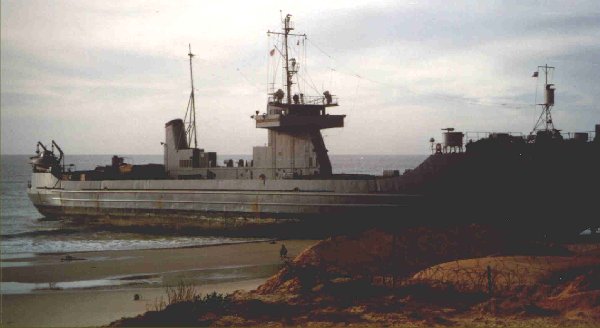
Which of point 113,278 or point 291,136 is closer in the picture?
point 113,278

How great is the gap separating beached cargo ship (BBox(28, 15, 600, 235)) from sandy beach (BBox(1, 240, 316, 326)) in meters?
2.75

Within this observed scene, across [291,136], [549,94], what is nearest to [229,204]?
[291,136]

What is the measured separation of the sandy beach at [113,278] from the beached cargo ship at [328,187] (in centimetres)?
275

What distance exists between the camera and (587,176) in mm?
27047

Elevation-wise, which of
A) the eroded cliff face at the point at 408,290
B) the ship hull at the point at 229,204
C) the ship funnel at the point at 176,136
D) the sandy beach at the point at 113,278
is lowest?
the sandy beach at the point at 113,278

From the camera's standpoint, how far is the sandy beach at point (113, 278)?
1656 centimetres

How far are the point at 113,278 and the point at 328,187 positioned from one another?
38.9 ft

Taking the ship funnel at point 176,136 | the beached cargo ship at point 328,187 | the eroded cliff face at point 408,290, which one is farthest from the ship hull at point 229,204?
the eroded cliff face at point 408,290

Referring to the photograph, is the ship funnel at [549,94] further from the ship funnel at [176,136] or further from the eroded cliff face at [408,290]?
the ship funnel at [176,136]

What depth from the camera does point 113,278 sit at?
872 inches

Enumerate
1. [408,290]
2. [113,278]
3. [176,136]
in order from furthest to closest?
[176,136] → [113,278] → [408,290]

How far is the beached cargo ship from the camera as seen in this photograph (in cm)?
2697

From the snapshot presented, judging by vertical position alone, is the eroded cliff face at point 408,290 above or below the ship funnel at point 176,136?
below

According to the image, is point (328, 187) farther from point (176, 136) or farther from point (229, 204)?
point (176, 136)
